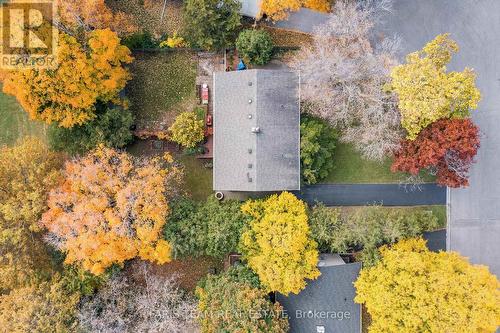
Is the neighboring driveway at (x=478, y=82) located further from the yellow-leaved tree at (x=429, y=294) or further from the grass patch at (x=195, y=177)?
the grass patch at (x=195, y=177)

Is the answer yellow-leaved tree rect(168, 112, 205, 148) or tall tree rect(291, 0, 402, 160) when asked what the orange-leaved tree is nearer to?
yellow-leaved tree rect(168, 112, 205, 148)

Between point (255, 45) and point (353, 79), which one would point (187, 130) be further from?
point (353, 79)

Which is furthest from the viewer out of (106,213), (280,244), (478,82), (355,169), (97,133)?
(355,169)

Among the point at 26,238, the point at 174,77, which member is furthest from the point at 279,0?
the point at 26,238

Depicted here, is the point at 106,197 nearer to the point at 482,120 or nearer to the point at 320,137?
the point at 320,137

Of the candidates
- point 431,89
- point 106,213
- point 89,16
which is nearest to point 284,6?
point 431,89

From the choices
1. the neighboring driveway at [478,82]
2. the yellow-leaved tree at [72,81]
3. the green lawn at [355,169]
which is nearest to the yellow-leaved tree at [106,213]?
the yellow-leaved tree at [72,81]
